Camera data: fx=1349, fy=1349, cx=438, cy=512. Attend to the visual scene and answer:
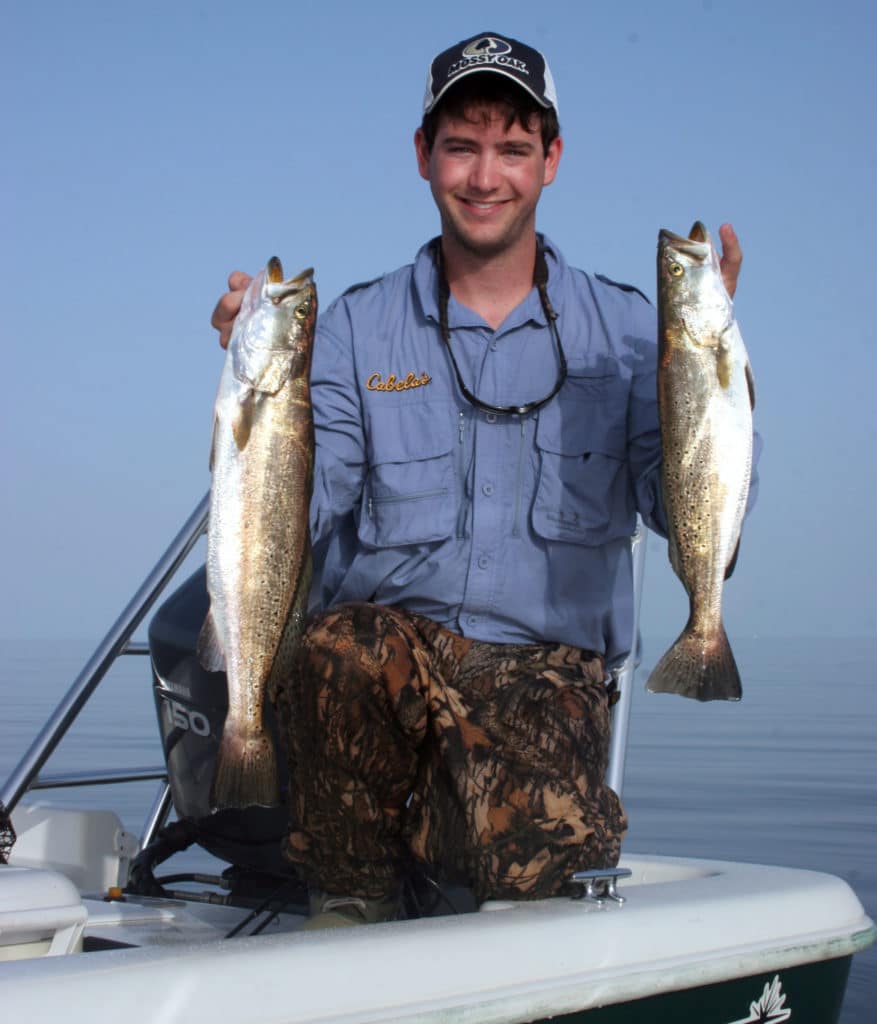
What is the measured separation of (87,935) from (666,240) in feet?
7.93

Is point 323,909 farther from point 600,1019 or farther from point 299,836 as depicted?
point 600,1019

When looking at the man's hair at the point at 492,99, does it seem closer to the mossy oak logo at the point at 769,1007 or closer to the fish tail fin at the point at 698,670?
the fish tail fin at the point at 698,670

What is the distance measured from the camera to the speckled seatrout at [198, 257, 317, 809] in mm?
2979

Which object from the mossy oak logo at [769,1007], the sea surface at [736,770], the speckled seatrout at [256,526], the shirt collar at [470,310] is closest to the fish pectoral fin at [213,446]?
the speckled seatrout at [256,526]

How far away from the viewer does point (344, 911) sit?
10.2 ft

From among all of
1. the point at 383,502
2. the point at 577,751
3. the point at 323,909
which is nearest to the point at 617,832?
the point at 577,751

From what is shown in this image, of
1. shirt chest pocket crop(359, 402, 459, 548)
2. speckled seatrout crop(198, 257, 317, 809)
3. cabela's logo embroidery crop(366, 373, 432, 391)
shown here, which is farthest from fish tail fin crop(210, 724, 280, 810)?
cabela's logo embroidery crop(366, 373, 432, 391)

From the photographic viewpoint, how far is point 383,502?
11.8 feet

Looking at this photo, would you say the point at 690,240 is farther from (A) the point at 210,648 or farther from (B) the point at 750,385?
(A) the point at 210,648

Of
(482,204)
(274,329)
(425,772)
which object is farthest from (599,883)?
(482,204)

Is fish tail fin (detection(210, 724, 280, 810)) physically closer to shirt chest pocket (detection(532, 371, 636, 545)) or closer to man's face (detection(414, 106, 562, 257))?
shirt chest pocket (detection(532, 371, 636, 545))

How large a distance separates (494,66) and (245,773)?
195 centimetres

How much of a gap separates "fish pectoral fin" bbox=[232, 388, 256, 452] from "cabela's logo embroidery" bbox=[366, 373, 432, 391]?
2.31ft

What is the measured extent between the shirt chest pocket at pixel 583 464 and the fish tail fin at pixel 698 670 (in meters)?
0.52
